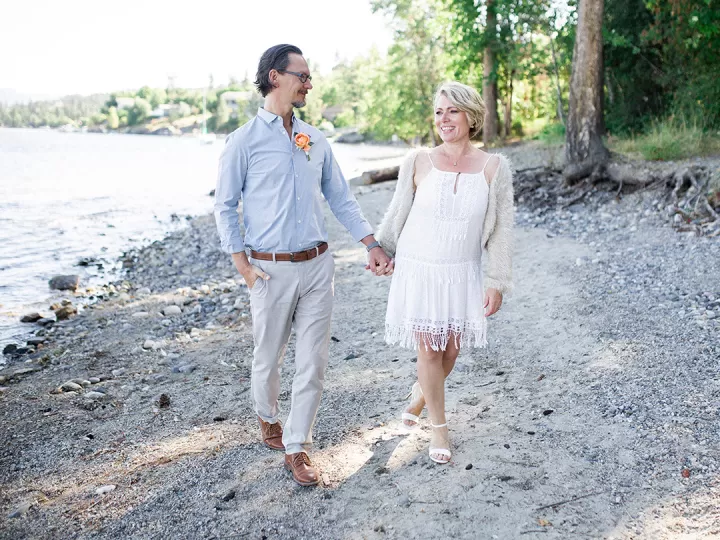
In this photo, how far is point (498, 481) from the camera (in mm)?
3832

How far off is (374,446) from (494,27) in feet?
64.6

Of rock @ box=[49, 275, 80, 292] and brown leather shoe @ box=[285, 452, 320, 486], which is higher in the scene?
brown leather shoe @ box=[285, 452, 320, 486]

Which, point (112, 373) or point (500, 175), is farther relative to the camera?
point (112, 373)

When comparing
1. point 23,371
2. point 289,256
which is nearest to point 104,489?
point 289,256

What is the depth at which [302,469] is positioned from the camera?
3949 millimetres

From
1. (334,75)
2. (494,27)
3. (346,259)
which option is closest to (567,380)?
(346,259)

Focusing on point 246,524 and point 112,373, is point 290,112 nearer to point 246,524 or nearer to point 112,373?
point 246,524

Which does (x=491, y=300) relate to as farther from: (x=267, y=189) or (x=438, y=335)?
(x=267, y=189)

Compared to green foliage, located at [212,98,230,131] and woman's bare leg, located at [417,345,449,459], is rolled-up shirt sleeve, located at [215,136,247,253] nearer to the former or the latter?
woman's bare leg, located at [417,345,449,459]

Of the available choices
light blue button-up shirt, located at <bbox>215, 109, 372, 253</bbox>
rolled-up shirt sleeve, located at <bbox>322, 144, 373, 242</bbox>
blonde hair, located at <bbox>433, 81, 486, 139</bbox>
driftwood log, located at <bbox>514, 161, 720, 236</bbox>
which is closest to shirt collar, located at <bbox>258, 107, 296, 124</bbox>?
light blue button-up shirt, located at <bbox>215, 109, 372, 253</bbox>

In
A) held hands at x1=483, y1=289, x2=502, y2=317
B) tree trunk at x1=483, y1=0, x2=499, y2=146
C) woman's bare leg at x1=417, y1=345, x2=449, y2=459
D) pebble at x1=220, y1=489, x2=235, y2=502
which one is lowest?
pebble at x1=220, y1=489, x2=235, y2=502

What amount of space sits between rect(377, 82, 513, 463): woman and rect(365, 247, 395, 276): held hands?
8 centimetres

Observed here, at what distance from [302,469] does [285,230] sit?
4.66ft

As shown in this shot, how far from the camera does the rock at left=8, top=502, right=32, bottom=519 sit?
3.90m
